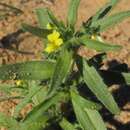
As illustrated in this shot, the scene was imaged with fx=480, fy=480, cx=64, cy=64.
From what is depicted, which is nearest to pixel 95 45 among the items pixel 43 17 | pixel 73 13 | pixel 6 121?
pixel 73 13

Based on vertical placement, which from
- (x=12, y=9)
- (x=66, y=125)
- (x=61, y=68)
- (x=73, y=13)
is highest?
(x=12, y=9)

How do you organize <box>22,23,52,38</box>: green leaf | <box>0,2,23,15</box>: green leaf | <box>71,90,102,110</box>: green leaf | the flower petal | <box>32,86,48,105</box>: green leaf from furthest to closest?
<box>0,2,23,15</box>: green leaf < <box>32,86,48,105</box>: green leaf < <box>71,90,102,110</box>: green leaf < the flower petal < <box>22,23,52,38</box>: green leaf

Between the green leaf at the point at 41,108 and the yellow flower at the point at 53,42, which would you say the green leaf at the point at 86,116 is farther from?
the yellow flower at the point at 53,42

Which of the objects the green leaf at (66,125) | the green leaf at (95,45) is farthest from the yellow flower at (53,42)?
the green leaf at (66,125)

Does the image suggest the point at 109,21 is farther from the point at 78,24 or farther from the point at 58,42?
the point at 78,24

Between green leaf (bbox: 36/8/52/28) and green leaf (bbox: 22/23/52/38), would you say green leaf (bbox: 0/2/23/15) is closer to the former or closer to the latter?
green leaf (bbox: 36/8/52/28)

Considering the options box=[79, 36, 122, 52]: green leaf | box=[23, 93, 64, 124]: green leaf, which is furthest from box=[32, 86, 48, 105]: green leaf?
box=[79, 36, 122, 52]: green leaf
